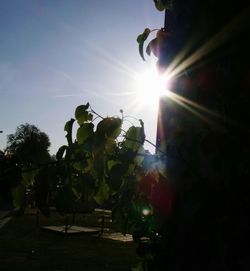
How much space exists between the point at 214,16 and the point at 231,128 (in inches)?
14.9

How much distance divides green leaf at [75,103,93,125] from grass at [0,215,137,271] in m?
12.8

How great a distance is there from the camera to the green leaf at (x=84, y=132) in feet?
5.53

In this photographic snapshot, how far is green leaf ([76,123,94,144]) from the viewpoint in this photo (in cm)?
168

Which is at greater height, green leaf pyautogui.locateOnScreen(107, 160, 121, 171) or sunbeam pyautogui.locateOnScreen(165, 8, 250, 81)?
sunbeam pyautogui.locateOnScreen(165, 8, 250, 81)

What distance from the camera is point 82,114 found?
71.2 inches

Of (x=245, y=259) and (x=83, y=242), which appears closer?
(x=245, y=259)

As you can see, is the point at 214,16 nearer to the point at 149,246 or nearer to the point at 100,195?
the point at 100,195

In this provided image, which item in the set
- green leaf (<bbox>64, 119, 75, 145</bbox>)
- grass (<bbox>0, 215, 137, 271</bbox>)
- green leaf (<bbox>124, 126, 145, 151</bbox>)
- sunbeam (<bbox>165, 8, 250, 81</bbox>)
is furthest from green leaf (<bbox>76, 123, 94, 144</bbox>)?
grass (<bbox>0, 215, 137, 271</bbox>)

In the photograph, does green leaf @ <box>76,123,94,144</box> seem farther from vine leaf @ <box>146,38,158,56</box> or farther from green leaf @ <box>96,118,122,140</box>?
vine leaf @ <box>146,38,158,56</box>

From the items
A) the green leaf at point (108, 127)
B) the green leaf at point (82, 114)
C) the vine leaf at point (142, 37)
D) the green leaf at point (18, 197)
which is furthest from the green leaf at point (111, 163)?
the vine leaf at point (142, 37)

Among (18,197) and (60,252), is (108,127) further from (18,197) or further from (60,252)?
(60,252)

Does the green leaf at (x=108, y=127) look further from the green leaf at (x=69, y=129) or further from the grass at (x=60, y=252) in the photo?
the grass at (x=60, y=252)

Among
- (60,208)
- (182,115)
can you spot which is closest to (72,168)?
(60,208)

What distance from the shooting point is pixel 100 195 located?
6.07ft
